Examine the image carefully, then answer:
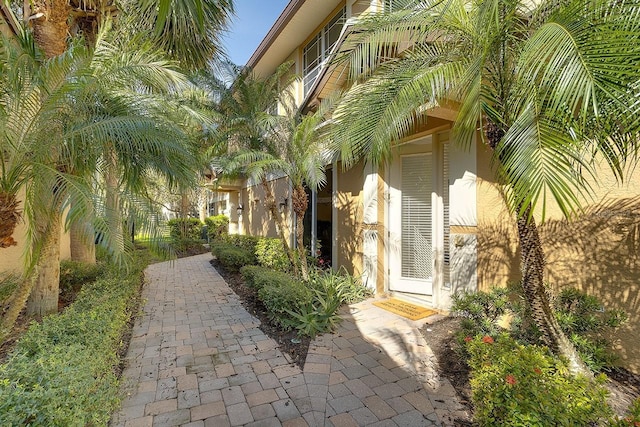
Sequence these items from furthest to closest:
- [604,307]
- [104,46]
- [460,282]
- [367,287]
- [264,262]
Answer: [264,262] → [367,287] → [460,282] → [104,46] → [604,307]

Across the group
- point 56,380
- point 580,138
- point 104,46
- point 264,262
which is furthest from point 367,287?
point 104,46

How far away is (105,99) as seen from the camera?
4.52 metres

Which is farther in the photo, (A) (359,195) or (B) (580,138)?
(A) (359,195)

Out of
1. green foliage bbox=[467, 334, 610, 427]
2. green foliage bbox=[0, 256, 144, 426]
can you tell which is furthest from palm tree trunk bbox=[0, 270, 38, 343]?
green foliage bbox=[467, 334, 610, 427]

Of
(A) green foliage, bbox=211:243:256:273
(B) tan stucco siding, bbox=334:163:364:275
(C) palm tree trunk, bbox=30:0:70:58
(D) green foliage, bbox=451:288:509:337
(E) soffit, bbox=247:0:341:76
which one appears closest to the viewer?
(D) green foliage, bbox=451:288:509:337

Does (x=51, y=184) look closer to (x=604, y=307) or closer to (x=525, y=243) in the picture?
(x=525, y=243)

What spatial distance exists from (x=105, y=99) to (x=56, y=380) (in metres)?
3.92

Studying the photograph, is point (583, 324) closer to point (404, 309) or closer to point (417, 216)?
point (404, 309)

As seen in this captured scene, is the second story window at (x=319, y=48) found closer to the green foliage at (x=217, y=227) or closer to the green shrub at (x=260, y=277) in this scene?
the green shrub at (x=260, y=277)

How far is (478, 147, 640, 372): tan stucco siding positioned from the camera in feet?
11.7

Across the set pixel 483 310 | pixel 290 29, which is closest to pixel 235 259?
pixel 483 310

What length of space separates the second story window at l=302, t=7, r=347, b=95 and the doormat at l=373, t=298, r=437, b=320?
273 inches

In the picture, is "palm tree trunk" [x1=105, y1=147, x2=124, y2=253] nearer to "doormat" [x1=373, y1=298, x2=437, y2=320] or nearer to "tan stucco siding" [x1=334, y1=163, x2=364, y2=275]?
"doormat" [x1=373, y1=298, x2=437, y2=320]

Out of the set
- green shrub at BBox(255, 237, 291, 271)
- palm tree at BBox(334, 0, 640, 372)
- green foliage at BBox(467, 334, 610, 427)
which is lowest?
green foliage at BBox(467, 334, 610, 427)
